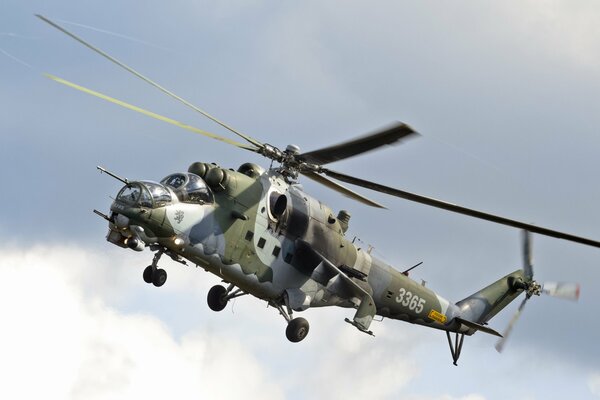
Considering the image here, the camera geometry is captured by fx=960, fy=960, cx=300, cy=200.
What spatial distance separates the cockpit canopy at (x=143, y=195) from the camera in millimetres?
30891

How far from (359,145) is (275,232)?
5.88 metres

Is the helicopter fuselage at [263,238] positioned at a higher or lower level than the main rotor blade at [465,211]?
lower

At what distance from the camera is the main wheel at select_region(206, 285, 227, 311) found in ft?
123

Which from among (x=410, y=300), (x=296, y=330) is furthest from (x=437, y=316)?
(x=296, y=330)

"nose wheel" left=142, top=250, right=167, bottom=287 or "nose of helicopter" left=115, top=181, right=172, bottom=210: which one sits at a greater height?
"nose of helicopter" left=115, top=181, right=172, bottom=210

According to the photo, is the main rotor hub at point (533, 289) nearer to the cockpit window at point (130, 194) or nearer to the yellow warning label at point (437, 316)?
the yellow warning label at point (437, 316)

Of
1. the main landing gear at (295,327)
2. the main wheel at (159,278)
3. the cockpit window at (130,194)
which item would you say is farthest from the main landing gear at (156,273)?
the main landing gear at (295,327)

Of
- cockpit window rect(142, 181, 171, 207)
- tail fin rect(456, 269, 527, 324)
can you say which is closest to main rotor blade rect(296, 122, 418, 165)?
cockpit window rect(142, 181, 171, 207)

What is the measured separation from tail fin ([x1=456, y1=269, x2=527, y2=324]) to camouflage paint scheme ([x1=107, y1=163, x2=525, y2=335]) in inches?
190

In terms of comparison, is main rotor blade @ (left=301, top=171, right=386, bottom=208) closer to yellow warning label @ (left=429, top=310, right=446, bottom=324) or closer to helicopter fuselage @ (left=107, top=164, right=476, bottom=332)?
helicopter fuselage @ (left=107, top=164, right=476, bottom=332)

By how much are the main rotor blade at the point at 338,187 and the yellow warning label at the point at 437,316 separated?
27.1 feet

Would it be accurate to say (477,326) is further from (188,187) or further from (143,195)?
(143,195)

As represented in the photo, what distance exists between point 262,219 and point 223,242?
6.15ft

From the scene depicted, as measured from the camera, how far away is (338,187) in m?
35.2
